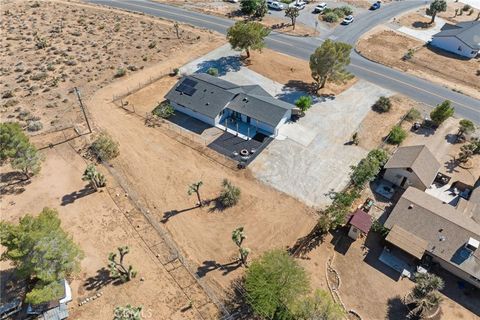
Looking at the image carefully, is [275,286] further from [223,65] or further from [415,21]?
[415,21]

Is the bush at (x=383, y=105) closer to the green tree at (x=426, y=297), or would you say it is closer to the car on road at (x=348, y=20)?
the green tree at (x=426, y=297)

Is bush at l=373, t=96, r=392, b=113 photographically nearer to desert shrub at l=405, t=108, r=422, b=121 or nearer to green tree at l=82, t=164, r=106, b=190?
desert shrub at l=405, t=108, r=422, b=121

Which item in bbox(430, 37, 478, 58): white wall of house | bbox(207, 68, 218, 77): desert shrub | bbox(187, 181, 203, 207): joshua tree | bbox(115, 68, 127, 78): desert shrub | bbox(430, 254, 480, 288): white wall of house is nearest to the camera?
bbox(430, 254, 480, 288): white wall of house

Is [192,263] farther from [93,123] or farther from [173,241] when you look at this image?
[93,123]

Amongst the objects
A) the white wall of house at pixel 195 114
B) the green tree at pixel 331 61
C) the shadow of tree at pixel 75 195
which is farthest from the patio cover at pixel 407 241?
the shadow of tree at pixel 75 195

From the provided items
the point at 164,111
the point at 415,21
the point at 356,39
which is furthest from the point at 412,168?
the point at 415,21

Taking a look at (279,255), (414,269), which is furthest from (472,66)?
(279,255)

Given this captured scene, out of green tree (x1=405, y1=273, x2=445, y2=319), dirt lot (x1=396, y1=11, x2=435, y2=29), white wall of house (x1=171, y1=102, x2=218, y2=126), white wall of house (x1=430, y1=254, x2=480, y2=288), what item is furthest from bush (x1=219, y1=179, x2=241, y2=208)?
dirt lot (x1=396, y1=11, x2=435, y2=29)
